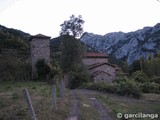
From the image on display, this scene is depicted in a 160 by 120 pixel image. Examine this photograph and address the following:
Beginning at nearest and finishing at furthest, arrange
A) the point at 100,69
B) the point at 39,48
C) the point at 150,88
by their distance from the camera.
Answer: the point at 150,88 < the point at 100,69 < the point at 39,48

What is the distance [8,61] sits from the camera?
55.5 meters

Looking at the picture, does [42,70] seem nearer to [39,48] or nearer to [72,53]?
[39,48]

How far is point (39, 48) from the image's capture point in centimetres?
6256

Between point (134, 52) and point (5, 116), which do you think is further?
point (134, 52)

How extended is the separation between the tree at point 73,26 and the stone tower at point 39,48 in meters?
6.92

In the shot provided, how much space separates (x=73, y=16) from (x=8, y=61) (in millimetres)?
17393

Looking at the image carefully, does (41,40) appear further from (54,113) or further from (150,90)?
(54,113)

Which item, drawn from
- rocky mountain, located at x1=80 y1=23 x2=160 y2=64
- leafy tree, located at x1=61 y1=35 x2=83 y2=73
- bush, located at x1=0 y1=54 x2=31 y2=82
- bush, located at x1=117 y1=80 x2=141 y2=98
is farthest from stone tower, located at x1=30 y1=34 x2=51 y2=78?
rocky mountain, located at x1=80 y1=23 x2=160 y2=64

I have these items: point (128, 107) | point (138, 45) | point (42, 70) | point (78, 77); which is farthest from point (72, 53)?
point (138, 45)

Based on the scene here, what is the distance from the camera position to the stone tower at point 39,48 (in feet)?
203

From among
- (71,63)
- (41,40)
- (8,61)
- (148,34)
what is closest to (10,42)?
(41,40)

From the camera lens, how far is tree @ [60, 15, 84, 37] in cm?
5803

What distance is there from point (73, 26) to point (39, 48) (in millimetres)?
10430

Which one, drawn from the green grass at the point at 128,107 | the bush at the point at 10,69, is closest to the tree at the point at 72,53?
the bush at the point at 10,69
